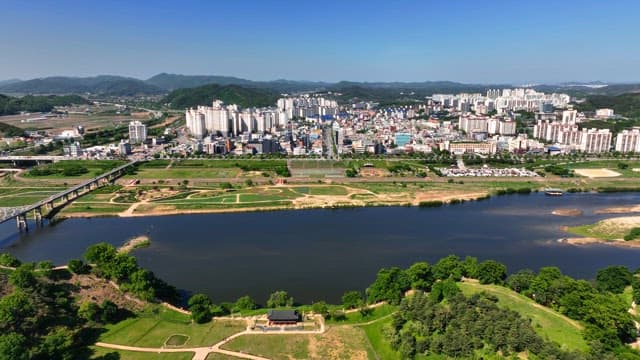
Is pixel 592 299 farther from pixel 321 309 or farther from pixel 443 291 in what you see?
pixel 321 309

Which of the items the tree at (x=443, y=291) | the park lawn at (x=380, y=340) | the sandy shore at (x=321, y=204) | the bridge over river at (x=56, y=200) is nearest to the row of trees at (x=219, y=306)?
the park lawn at (x=380, y=340)

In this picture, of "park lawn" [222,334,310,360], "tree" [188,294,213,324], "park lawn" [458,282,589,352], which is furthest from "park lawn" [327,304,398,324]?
"tree" [188,294,213,324]

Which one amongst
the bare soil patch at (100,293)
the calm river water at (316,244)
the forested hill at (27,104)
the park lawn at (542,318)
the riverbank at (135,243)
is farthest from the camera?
the forested hill at (27,104)

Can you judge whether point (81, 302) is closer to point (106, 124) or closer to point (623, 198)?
point (623, 198)

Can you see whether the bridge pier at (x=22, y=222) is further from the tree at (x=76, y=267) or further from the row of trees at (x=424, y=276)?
the row of trees at (x=424, y=276)

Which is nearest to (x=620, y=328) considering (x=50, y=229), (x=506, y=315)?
(x=506, y=315)

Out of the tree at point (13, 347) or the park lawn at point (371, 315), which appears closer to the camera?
Result: the tree at point (13, 347)
